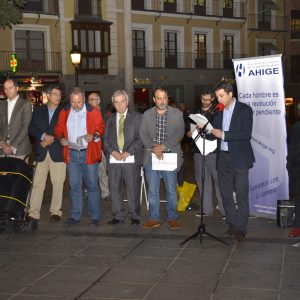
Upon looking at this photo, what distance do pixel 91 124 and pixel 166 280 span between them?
316cm

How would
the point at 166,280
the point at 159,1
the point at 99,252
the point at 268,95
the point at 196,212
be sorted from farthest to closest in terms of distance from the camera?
the point at 159,1 → the point at 196,212 → the point at 268,95 → the point at 99,252 → the point at 166,280

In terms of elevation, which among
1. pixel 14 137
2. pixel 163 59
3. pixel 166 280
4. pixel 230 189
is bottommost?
pixel 166 280

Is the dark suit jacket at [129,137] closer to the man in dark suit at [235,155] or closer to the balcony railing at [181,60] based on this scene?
the man in dark suit at [235,155]

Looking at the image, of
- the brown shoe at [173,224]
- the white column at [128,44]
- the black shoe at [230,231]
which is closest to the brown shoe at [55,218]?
the brown shoe at [173,224]

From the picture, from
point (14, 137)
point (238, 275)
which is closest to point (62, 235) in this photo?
point (14, 137)

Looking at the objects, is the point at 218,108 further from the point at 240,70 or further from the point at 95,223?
the point at 95,223

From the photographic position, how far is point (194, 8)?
35.7 metres

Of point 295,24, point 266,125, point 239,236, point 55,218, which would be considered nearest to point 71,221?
point 55,218

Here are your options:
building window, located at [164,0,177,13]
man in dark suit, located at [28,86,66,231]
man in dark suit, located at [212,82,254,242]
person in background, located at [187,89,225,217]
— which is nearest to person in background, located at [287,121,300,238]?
man in dark suit, located at [212,82,254,242]

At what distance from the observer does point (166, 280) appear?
18.3 feet

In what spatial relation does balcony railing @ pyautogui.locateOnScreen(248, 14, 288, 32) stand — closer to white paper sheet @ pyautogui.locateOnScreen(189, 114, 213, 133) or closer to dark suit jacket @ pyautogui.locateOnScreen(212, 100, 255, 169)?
dark suit jacket @ pyautogui.locateOnScreen(212, 100, 255, 169)

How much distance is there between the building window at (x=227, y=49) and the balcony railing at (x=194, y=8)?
57.5 inches

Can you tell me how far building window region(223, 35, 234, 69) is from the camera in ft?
123

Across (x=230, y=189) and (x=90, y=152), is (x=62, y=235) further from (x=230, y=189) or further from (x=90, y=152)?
(x=230, y=189)
